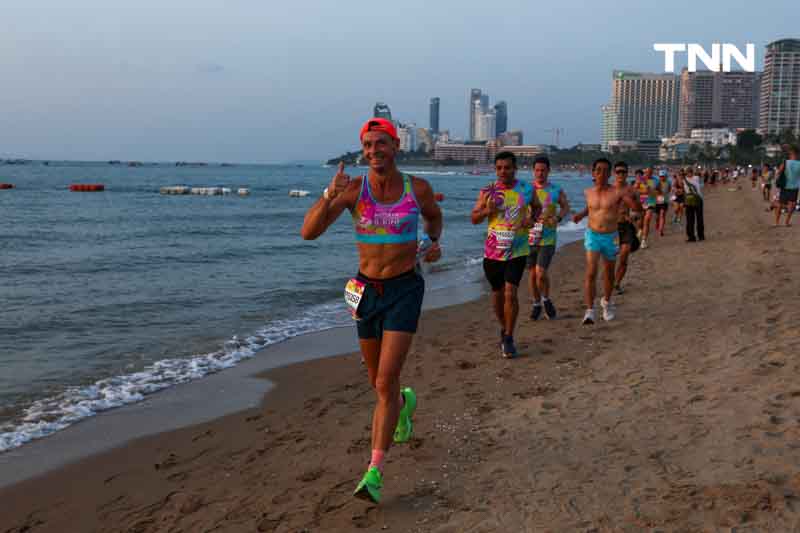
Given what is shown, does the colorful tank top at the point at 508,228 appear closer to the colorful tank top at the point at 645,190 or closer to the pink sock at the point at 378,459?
the pink sock at the point at 378,459

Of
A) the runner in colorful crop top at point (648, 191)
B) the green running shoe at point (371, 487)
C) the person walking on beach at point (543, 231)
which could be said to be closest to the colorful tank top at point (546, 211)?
the person walking on beach at point (543, 231)

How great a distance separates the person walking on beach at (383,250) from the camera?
145 inches

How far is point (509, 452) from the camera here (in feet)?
14.2

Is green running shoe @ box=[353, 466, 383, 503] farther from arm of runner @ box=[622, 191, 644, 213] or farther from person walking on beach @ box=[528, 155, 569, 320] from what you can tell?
arm of runner @ box=[622, 191, 644, 213]

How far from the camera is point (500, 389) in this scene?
19.1ft

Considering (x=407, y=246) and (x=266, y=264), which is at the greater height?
(x=407, y=246)

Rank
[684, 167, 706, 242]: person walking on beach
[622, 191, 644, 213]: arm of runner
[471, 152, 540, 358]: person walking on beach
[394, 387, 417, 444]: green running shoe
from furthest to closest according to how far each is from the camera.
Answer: [684, 167, 706, 242]: person walking on beach → [622, 191, 644, 213]: arm of runner → [471, 152, 540, 358]: person walking on beach → [394, 387, 417, 444]: green running shoe

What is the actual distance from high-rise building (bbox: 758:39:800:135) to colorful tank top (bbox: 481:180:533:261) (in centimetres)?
20116

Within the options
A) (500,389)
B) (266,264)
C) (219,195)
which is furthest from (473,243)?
(219,195)

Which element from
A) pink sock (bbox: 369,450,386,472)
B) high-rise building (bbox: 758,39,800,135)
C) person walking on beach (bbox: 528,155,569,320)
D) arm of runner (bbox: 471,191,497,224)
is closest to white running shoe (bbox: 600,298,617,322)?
person walking on beach (bbox: 528,155,569,320)

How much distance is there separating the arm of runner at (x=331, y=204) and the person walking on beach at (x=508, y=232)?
2.98 m

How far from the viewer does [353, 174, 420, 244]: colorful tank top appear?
3750 millimetres

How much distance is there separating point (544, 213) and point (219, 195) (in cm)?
5666

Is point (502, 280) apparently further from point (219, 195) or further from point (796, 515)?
point (219, 195)
